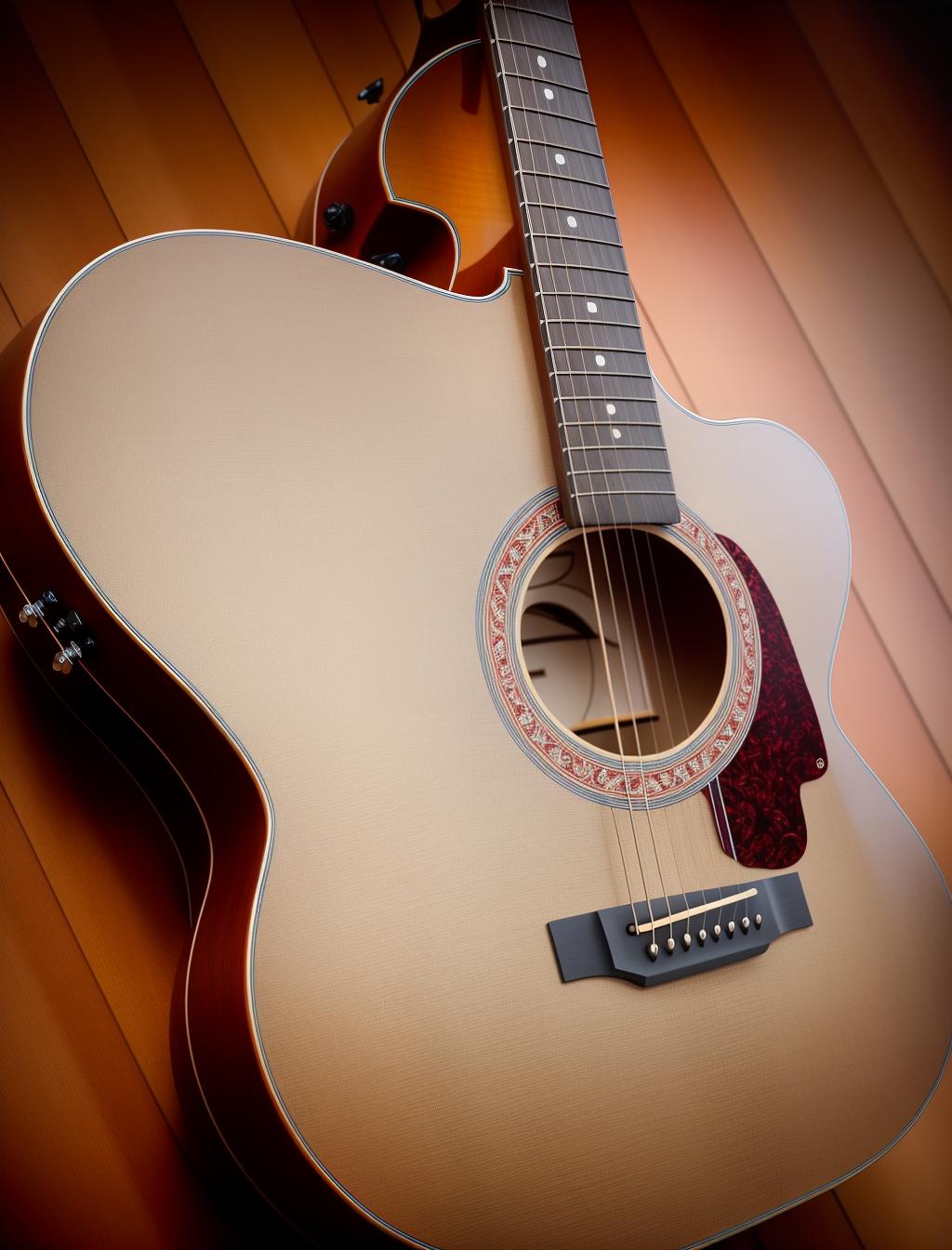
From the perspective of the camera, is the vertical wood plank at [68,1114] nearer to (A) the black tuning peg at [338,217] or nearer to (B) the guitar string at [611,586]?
(B) the guitar string at [611,586]

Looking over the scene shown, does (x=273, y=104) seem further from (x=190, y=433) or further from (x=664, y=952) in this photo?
(x=664, y=952)

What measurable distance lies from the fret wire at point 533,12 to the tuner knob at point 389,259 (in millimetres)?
268

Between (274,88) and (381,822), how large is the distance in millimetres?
982

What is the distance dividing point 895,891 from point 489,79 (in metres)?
0.88

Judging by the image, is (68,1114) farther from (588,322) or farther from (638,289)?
(638,289)

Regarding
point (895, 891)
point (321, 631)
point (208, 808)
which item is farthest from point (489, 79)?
point (895, 891)

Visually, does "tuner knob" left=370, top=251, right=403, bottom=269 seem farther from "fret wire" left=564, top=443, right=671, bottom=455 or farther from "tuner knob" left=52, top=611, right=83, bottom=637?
"tuner knob" left=52, top=611, right=83, bottom=637

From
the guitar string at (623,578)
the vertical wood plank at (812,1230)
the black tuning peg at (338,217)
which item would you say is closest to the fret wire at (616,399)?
the guitar string at (623,578)

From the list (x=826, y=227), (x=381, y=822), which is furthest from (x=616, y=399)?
(x=826, y=227)

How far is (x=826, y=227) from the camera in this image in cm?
150

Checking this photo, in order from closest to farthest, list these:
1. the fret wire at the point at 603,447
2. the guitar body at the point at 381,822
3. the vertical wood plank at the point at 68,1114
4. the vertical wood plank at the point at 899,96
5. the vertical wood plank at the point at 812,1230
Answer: the guitar body at the point at 381,822
the vertical wood plank at the point at 68,1114
the fret wire at the point at 603,447
the vertical wood plank at the point at 812,1230
the vertical wood plank at the point at 899,96

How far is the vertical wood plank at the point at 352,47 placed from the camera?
126 cm

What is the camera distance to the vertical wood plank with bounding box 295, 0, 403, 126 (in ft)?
4.13

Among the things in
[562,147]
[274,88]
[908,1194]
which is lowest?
[908,1194]
